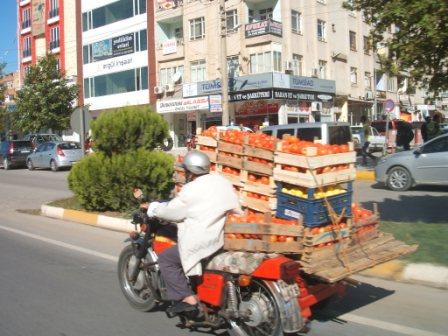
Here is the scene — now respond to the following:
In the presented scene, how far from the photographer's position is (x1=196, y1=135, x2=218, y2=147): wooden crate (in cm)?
657

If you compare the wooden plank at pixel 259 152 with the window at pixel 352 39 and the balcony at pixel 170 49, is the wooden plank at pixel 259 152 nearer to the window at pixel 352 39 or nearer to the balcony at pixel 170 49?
the balcony at pixel 170 49

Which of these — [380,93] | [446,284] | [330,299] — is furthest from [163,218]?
[380,93]

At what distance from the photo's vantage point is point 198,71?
4106 cm

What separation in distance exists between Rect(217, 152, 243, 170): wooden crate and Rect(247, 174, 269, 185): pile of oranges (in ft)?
0.59

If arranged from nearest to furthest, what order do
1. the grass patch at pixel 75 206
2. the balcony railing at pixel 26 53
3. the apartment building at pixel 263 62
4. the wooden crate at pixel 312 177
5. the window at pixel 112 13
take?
the wooden crate at pixel 312 177 → the grass patch at pixel 75 206 → the apartment building at pixel 263 62 → the window at pixel 112 13 → the balcony railing at pixel 26 53

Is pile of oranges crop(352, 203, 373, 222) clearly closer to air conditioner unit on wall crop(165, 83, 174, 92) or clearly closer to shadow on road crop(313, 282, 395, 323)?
shadow on road crop(313, 282, 395, 323)

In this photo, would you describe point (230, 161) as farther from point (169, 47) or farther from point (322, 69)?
point (169, 47)

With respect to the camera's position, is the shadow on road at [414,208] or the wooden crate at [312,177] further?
the shadow on road at [414,208]

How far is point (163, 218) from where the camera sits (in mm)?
4793

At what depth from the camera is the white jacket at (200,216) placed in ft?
14.9

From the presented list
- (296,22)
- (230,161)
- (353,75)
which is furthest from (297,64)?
(230,161)

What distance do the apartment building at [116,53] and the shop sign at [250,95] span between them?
9.32 meters

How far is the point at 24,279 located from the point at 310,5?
3653 cm

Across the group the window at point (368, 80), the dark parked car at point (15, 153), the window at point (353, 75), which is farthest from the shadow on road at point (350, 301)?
the window at point (368, 80)
